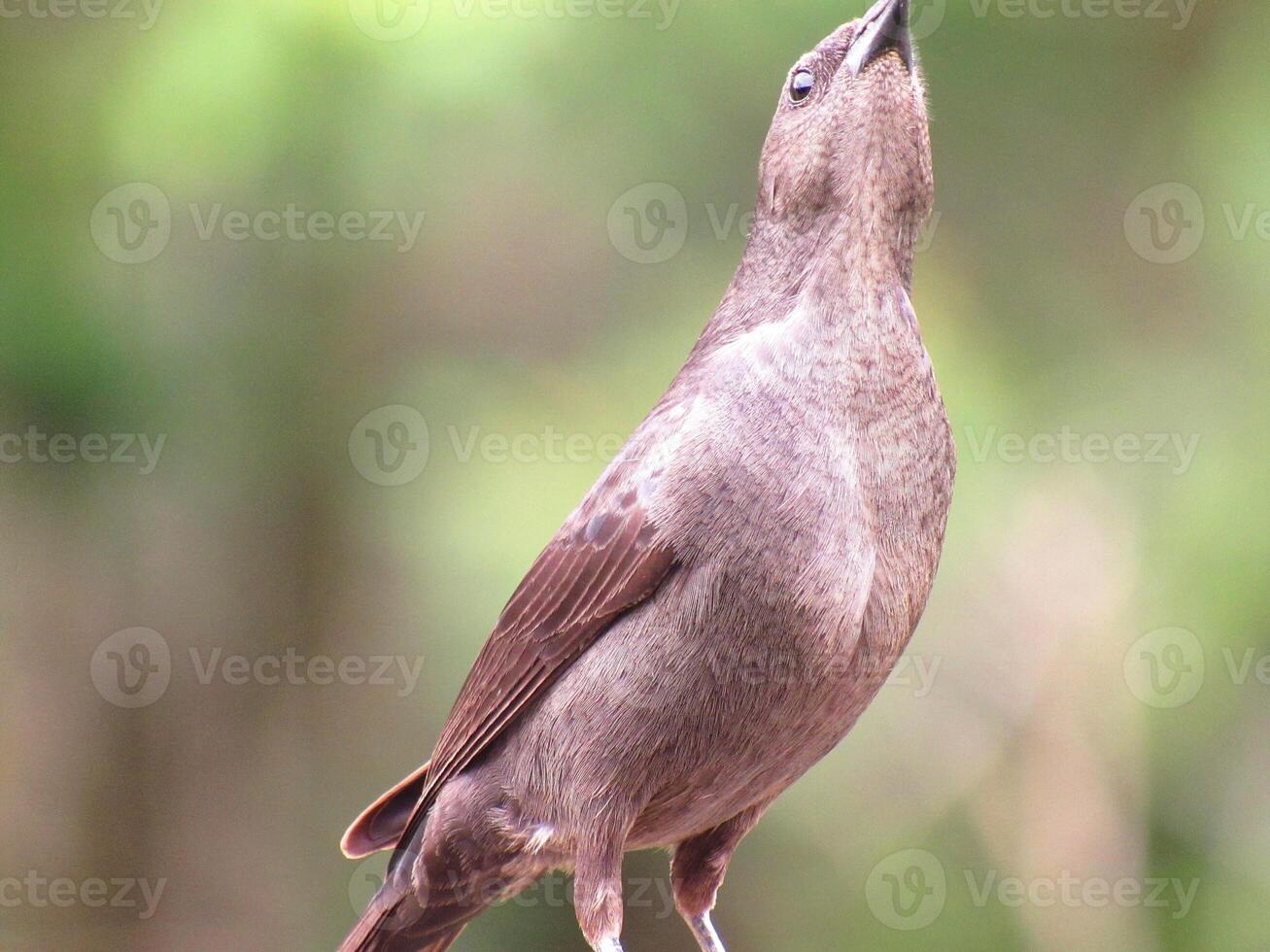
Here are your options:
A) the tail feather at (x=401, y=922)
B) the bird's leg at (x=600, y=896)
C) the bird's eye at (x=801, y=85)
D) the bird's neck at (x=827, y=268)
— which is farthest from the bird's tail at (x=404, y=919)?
the bird's eye at (x=801, y=85)

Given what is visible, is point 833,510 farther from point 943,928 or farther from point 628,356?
point 943,928

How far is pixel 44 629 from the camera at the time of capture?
245 inches

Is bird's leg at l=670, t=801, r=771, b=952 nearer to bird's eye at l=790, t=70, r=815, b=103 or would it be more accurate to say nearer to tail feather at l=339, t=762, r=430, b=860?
tail feather at l=339, t=762, r=430, b=860

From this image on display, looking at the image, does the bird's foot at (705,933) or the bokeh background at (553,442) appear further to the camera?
the bokeh background at (553,442)

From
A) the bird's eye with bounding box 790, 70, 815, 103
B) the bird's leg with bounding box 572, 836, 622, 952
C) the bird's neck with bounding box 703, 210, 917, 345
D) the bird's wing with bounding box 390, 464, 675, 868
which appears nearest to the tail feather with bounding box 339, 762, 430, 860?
the bird's wing with bounding box 390, 464, 675, 868

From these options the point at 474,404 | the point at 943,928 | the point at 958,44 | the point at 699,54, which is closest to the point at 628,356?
the point at 474,404

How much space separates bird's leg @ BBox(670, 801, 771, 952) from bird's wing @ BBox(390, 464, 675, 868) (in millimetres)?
646

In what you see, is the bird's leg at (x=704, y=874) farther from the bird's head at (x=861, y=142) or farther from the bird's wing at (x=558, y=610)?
the bird's head at (x=861, y=142)

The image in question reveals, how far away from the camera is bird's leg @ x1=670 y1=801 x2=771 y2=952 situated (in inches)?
141

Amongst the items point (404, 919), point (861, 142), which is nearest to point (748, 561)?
point (861, 142)

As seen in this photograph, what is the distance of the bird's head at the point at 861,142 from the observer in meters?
3.14

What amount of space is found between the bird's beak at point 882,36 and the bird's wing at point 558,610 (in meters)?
1.06

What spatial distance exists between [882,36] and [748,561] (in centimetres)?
124

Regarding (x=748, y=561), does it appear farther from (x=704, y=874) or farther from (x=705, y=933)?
(x=705, y=933)
